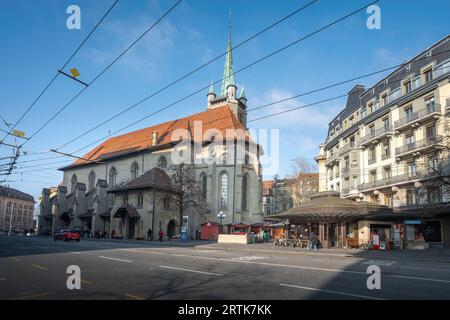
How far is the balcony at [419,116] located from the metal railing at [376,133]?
1512 millimetres

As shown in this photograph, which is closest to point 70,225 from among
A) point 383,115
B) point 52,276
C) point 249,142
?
point 249,142

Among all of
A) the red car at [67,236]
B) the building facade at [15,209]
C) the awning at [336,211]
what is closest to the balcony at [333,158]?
the awning at [336,211]

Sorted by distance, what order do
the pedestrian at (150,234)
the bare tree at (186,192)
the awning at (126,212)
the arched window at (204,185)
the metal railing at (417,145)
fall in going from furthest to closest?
the arched window at (204,185) < the awning at (126,212) < the bare tree at (186,192) < the pedestrian at (150,234) < the metal railing at (417,145)

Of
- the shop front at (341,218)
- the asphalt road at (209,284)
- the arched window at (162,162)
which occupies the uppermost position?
the arched window at (162,162)

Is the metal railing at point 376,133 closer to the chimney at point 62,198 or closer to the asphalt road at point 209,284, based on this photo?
the asphalt road at point 209,284

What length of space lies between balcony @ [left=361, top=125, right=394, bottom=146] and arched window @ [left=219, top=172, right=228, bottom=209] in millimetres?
19480

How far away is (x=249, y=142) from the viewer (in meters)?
54.6

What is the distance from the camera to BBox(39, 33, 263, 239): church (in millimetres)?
47156

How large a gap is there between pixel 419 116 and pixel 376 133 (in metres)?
6.89

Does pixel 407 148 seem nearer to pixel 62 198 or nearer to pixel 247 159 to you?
pixel 247 159

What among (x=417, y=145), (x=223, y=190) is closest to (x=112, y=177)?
(x=223, y=190)

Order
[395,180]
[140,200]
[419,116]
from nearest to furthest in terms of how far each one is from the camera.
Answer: [419,116], [395,180], [140,200]

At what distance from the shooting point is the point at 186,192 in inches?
1874

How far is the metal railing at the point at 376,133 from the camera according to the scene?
38656 mm
